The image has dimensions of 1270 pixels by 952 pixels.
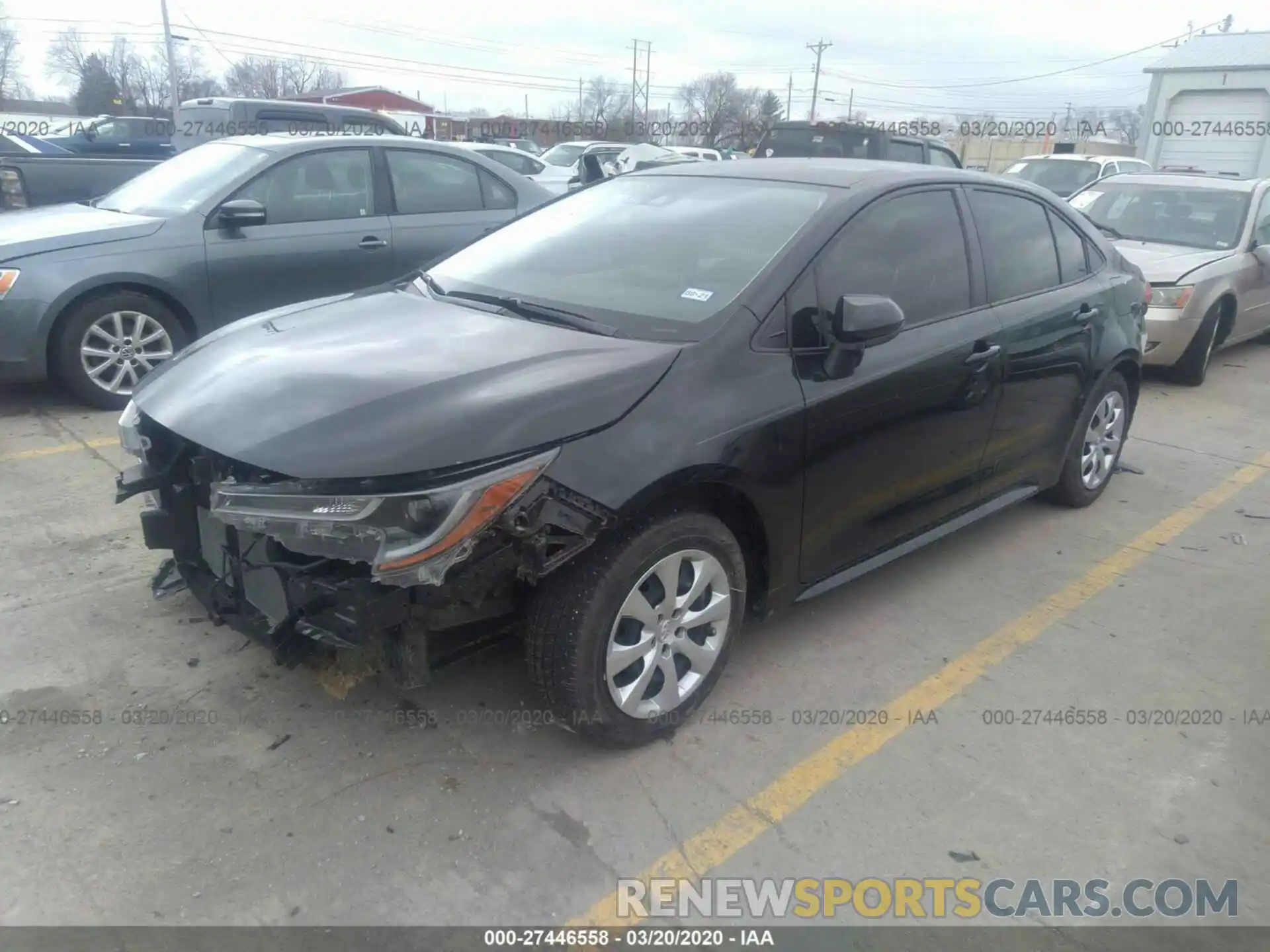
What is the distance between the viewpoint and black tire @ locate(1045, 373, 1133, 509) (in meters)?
4.68

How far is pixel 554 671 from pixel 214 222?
4503 millimetres

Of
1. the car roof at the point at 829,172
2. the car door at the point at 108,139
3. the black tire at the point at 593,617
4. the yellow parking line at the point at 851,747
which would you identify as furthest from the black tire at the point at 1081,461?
the car door at the point at 108,139

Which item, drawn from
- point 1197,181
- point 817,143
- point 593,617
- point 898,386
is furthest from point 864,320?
point 817,143

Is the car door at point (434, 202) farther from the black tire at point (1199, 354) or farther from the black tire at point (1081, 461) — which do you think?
the black tire at point (1199, 354)

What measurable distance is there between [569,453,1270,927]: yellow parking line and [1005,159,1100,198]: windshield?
39.0 feet

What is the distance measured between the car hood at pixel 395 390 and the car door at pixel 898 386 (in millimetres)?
611

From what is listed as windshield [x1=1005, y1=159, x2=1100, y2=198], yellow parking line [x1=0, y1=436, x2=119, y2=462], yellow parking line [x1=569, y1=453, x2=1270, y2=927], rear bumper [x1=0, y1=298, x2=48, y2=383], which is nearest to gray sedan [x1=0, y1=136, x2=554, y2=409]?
rear bumper [x1=0, y1=298, x2=48, y2=383]

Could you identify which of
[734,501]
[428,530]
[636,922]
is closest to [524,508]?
[428,530]

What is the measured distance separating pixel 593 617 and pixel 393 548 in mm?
576

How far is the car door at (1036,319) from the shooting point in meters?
3.98

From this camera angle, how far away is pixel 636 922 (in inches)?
92.8

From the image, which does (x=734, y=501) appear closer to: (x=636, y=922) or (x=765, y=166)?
(x=636, y=922)

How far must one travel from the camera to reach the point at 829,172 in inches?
143

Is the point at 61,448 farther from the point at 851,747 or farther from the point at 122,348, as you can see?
the point at 851,747
